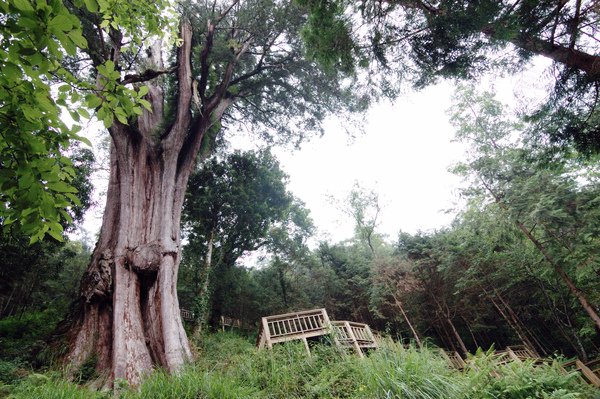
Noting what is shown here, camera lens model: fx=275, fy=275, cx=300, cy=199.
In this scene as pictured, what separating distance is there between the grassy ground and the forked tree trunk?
80 centimetres

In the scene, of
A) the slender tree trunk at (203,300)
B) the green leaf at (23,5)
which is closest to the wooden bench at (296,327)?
the slender tree trunk at (203,300)

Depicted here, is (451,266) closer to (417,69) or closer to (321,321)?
(321,321)

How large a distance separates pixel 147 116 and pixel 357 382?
7.95 m

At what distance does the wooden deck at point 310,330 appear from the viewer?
610 centimetres

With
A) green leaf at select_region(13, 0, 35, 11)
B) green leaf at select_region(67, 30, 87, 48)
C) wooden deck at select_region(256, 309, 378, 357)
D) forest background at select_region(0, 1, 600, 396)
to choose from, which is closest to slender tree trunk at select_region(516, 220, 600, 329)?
forest background at select_region(0, 1, 600, 396)

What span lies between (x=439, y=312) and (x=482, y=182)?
21.9 feet

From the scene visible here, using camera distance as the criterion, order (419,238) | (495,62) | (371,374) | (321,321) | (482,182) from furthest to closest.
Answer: (419,238) → (482,182) → (321,321) → (495,62) → (371,374)

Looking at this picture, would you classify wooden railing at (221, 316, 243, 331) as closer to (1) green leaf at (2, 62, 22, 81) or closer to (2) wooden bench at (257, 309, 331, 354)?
(2) wooden bench at (257, 309, 331, 354)

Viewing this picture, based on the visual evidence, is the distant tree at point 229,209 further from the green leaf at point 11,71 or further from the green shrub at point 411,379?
the green leaf at point 11,71

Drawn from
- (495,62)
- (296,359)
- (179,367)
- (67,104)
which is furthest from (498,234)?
(67,104)

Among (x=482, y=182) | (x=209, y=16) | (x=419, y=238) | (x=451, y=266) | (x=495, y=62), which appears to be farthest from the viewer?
(x=419, y=238)

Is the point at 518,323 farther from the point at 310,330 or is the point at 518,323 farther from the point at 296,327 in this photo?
the point at 296,327

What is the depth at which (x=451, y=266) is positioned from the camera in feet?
42.0

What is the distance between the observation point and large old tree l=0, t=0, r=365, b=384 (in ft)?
4.50
